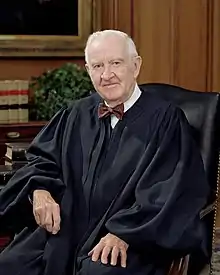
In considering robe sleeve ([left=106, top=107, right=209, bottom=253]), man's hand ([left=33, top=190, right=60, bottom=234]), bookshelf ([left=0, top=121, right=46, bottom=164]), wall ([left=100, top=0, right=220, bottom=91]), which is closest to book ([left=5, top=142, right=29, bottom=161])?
bookshelf ([left=0, top=121, right=46, bottom=164])

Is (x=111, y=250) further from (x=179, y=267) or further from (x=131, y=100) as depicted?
(x=131, y=100)

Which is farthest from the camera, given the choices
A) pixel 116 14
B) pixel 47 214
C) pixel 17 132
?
pixel 116 14

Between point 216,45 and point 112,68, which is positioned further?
point 216,45

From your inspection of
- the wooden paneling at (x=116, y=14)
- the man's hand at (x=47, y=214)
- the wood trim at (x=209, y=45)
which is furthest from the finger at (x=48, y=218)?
the wood trim at (x=209, y=45)

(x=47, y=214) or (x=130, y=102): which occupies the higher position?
(x=130, y=102)

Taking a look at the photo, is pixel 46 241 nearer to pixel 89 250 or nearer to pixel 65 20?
pixel 89 250

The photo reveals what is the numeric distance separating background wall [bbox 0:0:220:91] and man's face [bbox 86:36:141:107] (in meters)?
2.00

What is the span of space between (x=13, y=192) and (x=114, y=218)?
0.49m

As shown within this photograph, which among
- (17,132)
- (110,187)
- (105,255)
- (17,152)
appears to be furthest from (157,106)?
(17,132)

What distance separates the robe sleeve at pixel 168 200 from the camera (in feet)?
7.22

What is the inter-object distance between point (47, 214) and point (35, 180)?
18 cm

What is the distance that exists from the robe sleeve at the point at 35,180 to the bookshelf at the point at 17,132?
122 cm

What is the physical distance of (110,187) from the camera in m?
2.38

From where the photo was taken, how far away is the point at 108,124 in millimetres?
2537
